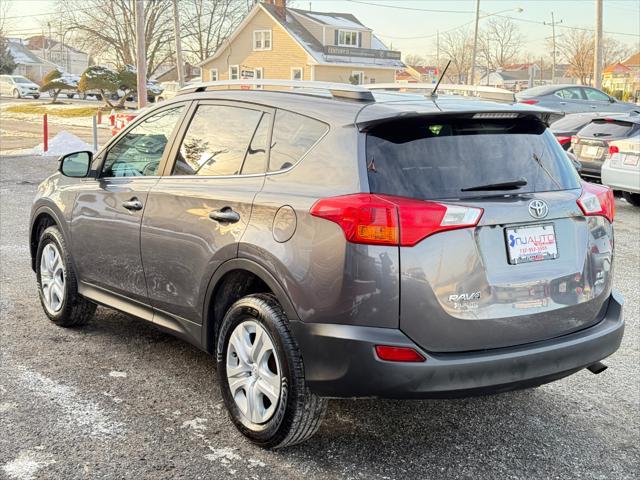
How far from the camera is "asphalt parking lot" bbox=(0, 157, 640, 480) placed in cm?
354

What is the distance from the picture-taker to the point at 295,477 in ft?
11.3

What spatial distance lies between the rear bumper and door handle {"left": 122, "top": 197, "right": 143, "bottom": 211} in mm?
1610

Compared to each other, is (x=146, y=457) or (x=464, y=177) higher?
(x=464, y=177)

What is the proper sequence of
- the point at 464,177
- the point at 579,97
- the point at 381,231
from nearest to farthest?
the point at 381,231, the point at 464,177, the point at 579,97

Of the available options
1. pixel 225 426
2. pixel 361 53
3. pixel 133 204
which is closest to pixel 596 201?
pixel 225 426

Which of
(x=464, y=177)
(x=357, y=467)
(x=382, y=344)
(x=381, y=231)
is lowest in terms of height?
(x=357, y=467)

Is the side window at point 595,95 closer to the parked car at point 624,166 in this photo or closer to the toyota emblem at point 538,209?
the parked car at point 624,166

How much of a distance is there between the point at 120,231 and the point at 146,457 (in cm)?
164

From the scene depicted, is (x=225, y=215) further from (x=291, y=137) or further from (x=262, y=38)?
(x=262, y=38)

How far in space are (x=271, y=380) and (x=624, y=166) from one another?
10001 millimetres

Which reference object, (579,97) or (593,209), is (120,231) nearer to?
(593,209)

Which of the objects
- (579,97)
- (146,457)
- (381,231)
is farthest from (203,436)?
(579,97)

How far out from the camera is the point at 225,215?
3877 mm

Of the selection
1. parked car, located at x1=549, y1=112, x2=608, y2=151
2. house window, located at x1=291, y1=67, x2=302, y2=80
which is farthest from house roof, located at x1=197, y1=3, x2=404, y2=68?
parked car, located at x1=549, y1=112, x2=608, y2=151
